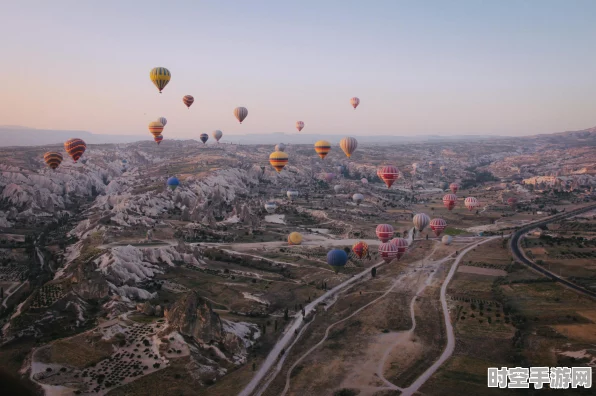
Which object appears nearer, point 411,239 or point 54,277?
point 54,277

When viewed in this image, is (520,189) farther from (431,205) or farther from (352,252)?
(352,252)

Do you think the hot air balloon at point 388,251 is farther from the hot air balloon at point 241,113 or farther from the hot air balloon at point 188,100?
the hot air balloon at point 188,100

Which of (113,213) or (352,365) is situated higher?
(113,213)

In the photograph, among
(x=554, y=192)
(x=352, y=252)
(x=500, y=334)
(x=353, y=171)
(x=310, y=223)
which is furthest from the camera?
(x=353, y=171)

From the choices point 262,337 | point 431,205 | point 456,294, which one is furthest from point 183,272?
point 431,205

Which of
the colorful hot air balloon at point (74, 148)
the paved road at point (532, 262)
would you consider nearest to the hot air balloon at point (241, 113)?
Result: the colorful hot air balloon at point (74, 148)

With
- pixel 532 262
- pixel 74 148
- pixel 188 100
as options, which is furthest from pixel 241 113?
pixel 532 262
